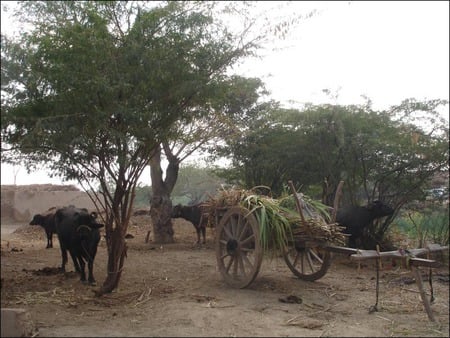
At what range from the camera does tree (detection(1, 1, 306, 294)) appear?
6566 millimetres

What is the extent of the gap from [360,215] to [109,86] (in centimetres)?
717

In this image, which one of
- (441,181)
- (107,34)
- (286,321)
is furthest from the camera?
(441,181)

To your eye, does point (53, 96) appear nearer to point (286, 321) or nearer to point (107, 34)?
point (107, 34)

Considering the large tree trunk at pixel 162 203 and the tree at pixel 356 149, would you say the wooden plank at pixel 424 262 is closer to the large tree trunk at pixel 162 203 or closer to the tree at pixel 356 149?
the tree at pixel 356 149

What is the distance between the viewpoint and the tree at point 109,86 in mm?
6566

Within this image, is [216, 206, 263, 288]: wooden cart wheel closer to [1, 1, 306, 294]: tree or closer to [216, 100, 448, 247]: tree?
[1, 1, 306, 294]: tree

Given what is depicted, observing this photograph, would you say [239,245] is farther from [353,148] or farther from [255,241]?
[353,148]

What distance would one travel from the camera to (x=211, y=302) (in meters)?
7.02

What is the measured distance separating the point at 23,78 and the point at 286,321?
4.63 meters

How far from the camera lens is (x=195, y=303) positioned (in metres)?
6.95

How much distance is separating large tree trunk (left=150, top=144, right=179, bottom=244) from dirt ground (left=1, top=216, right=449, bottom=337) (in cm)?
410

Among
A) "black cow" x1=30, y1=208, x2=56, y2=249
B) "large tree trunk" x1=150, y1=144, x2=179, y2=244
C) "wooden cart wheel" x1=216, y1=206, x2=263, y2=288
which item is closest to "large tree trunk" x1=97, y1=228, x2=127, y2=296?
"wooden cart wheel" x1=216, y1=206, x2=263, y2=288

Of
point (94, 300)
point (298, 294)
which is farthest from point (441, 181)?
point (94, 300)

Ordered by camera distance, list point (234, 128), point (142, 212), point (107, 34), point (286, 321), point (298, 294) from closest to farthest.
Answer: point (286, 321), point (107, 34), point (298, 294), point (234, 128), point (142, 212)
